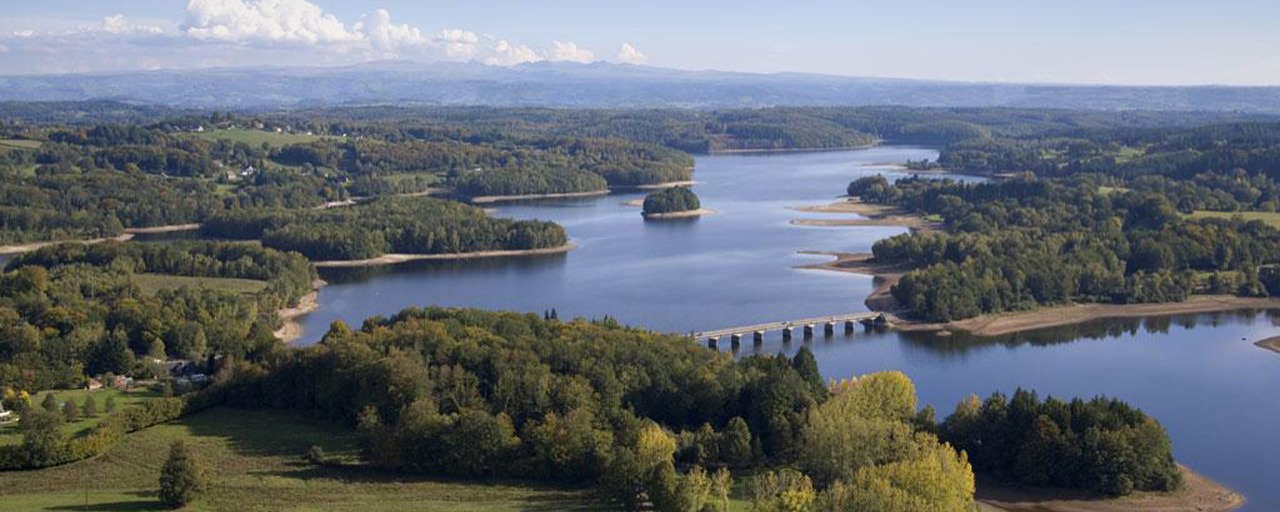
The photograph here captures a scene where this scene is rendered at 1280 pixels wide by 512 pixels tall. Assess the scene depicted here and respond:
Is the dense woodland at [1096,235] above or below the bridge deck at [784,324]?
above

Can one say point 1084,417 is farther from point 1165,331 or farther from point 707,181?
point 707,181

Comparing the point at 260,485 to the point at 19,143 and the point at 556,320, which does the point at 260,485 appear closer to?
the point at 556,320

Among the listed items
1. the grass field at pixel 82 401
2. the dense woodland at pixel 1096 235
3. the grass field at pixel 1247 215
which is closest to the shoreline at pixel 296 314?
the grass field at pixel 82 401

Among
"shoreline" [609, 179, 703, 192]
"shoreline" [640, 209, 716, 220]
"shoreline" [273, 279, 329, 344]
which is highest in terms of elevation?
"shoreline" [273, 279, 329, 344]

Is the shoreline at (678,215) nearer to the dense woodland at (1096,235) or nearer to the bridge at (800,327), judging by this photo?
the dense woodland at (1096,235)

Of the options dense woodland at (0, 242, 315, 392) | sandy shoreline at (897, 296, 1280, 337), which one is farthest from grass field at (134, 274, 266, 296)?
sandy shoreline at (897, 296, 1280, 337)

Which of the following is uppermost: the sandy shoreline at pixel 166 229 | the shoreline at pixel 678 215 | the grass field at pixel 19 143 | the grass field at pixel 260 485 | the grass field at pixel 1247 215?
the grass field at pixel 19 143

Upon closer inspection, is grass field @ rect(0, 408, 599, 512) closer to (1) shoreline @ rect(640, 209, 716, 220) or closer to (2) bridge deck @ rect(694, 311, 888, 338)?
(2) bridge deck @ rect(694, 311, 888, 338)

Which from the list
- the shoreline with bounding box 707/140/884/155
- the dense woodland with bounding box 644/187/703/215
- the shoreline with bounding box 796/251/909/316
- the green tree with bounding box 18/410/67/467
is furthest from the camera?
the shoreline with bounding box 707/140/884/155

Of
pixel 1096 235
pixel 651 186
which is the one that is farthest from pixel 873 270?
pixel 651 186
